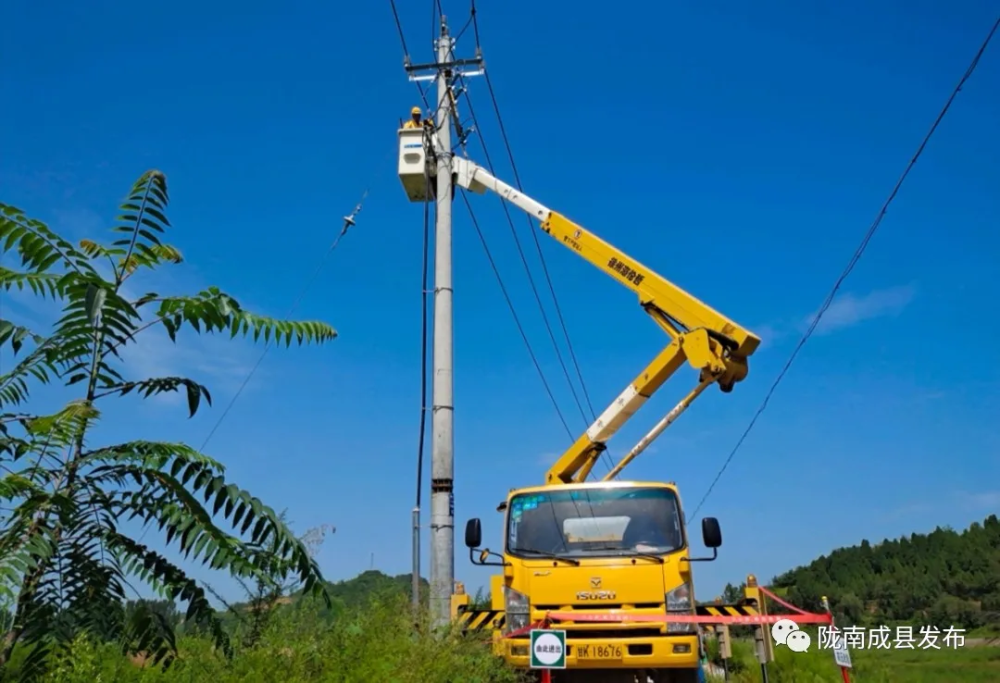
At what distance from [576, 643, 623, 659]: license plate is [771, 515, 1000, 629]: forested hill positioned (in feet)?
59.1

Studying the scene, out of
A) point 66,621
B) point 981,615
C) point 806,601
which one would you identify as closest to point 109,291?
point 66,621

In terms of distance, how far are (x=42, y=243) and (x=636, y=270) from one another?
9.24 m

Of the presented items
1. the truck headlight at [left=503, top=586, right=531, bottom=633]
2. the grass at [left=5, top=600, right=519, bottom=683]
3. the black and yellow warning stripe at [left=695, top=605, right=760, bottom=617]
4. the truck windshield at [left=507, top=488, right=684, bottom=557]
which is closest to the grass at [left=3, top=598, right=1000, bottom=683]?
the grass at [left=5, top=600, right=519, bottom=683]

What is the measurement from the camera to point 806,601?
947 inches

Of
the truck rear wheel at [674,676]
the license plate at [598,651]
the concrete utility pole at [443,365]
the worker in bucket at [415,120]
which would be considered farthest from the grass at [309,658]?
the worker in bucket at [415,120]

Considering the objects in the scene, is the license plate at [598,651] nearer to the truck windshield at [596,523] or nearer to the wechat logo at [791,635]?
the truck windshield at [596,523]

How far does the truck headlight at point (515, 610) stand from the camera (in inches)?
303

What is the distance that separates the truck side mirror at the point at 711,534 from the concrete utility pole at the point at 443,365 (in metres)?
3.48

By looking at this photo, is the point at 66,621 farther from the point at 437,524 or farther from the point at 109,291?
the point at 437,524

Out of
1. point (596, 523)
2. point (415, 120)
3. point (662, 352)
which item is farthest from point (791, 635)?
point (415, 120)

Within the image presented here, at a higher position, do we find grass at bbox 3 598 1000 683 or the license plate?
grass at bbox 3 598 1000 683

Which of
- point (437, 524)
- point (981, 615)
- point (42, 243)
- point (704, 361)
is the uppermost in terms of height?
point (704, 361)

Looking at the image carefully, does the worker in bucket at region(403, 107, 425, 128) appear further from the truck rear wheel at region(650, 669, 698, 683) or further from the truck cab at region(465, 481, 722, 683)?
the truck rear wheel at region(650, 669, 698, 683)

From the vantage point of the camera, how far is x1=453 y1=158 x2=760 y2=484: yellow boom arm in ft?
34.0
